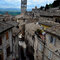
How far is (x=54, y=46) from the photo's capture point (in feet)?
52.4

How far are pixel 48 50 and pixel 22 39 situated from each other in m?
22.4

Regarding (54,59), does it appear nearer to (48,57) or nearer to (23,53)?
(48,57)

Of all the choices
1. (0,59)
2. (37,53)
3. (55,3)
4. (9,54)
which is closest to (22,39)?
(37,53)

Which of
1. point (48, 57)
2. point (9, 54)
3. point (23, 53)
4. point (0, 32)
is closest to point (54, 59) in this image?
point (48, 57)

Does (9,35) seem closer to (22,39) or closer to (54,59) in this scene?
(54,59)

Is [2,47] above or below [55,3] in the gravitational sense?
below

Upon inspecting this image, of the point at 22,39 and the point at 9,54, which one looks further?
the point at 22,39

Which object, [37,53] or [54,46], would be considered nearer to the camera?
[54,46]

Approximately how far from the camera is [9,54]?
18.2 metres

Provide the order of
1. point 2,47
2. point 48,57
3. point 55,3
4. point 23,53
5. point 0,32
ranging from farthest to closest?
1. point 55,3
2. point 23,53
3. point 48,57
4. point 2,47
5. point 0,32

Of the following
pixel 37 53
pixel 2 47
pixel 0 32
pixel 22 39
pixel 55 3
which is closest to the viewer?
pixel 0 32

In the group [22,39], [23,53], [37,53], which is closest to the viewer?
[37,53]

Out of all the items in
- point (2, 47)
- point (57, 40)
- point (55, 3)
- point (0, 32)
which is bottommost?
point (2, 47)

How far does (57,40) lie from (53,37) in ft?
3.44
